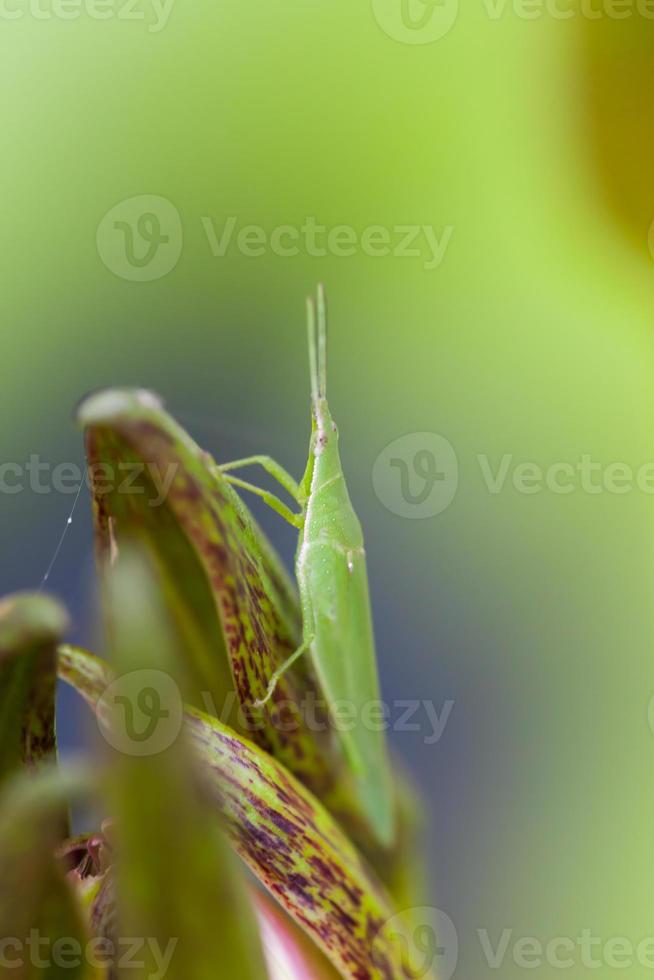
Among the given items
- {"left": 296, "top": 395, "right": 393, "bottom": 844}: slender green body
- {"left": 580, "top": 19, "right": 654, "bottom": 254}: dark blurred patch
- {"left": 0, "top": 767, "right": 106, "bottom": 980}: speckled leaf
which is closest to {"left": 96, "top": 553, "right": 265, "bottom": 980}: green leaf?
{"left": 0, "top": 767, "right": 106, "bottom": 980}: speckled leaf

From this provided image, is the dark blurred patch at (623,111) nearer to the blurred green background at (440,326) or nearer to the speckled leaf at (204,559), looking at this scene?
the blurred green background at (440,326)

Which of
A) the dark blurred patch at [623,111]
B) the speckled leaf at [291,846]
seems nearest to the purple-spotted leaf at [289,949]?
the speckled leaf at [291,846]

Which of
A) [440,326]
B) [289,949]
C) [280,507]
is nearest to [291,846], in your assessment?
[289,949]

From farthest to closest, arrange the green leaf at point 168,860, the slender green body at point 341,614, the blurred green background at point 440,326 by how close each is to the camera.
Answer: the blurred green background at point 440,326
the slender green body at point 341,614
the green leaf at point 168,860

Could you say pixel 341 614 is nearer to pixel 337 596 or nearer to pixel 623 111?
pixel 337 596

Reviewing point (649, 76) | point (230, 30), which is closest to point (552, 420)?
point (649, 76)

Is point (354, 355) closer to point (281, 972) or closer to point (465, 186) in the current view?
point (465, 186)
